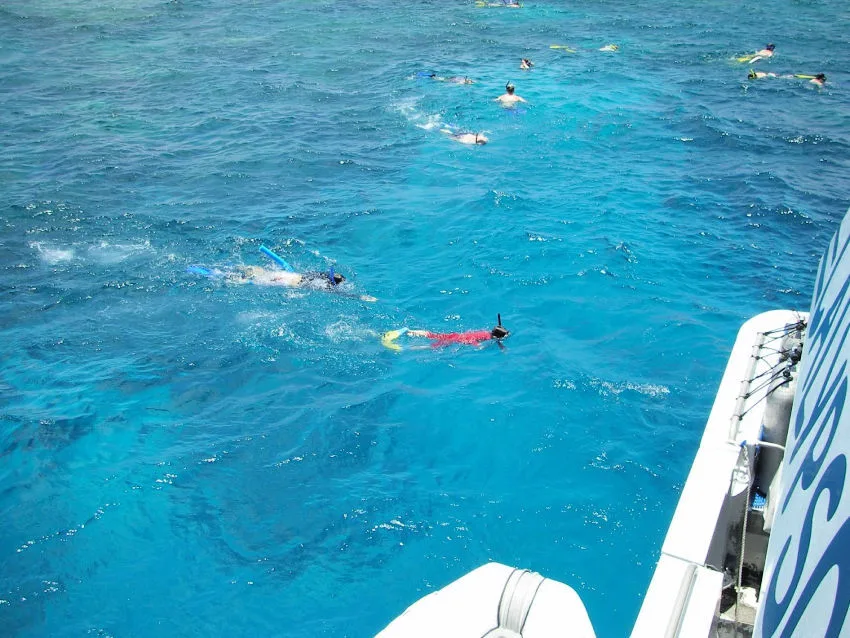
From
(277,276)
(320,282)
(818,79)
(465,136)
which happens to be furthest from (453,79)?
(320,282)

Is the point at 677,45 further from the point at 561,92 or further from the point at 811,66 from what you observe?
the point at 561,92

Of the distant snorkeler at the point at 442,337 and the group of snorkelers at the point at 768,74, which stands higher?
the group of snorkelers at the point at 768,74

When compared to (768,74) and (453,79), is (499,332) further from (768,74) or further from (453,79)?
(768,74)

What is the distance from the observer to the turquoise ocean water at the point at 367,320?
743cm

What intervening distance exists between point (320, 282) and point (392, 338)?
1.89 meters

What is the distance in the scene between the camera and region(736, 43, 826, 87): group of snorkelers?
69.7 ft

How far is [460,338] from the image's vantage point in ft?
35.1

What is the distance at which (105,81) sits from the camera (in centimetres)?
2322

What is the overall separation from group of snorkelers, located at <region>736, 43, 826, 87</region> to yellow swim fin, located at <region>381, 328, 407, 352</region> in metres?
17.0

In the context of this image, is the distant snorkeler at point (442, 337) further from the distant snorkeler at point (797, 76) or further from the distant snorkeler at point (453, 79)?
the distant snorkeler at point (797, 76)

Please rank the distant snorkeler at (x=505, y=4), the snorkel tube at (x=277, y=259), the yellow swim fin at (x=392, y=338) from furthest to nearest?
the distant snorkeler at (x=505, y=4) < the snorkel tube at (x=277, y=259) < the yellow swim fin at (x=392, y=338)

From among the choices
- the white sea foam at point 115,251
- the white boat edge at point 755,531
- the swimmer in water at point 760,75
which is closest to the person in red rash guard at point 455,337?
the white boat edge at point 755,531

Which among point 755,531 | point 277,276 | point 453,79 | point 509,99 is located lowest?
point 277,276

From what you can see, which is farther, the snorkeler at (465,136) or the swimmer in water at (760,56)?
the swimmer in water at (760,56)
